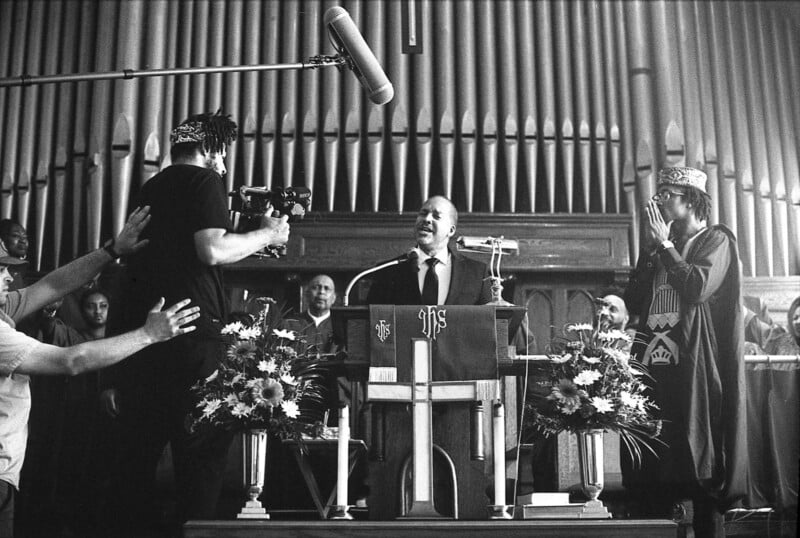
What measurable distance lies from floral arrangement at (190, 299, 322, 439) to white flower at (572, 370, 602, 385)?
104 cm

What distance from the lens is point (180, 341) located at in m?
4.23

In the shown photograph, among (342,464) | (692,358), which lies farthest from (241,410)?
(692,358)

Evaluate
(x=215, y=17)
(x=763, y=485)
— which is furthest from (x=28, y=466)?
(x=763, y=485)

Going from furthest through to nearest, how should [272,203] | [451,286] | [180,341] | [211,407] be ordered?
[451,286] → [272,203] → [180,341] → [211,407]

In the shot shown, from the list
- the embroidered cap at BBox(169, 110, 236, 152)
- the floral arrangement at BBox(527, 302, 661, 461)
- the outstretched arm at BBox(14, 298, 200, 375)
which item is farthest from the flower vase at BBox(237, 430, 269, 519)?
the embroidered cap at BBox(169, 110, 236, 152)

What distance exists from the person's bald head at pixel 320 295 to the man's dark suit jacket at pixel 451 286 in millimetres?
1544

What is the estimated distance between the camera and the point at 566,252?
7.59 meters

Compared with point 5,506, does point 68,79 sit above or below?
above

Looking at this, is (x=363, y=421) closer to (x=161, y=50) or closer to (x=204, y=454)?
(x=204, y=454)

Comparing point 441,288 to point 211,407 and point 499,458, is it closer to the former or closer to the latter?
point 499,458

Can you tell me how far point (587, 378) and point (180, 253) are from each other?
5.48 feet

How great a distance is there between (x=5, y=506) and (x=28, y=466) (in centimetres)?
242

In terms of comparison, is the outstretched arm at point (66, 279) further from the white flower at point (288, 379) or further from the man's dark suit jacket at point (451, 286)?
the man's dark suit jacket at point (451, 286)

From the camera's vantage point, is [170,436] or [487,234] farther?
[487,234]
